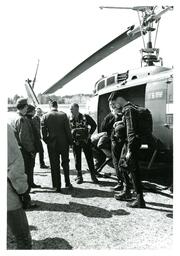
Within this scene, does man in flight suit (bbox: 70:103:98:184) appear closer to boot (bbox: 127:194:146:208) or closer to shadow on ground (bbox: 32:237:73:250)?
boot (bbox: 127:194:146:208)

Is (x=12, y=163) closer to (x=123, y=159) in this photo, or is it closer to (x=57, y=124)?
(x=123, y=159)

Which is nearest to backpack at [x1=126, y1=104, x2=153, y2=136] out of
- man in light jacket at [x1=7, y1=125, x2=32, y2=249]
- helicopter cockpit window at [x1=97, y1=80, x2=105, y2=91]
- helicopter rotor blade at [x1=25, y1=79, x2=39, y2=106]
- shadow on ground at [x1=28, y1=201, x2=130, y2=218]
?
shadow on ground at [x1=28, y1=201, x2=130, y2=218]

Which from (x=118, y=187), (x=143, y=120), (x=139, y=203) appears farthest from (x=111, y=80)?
(x=139, y=203)

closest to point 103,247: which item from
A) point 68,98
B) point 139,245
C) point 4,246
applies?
point 139,245

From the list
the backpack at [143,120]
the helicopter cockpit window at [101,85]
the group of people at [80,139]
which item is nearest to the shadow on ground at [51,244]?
the group of people at [80,139]

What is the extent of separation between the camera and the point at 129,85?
6.64 metres

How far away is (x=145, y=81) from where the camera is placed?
20.1 feet

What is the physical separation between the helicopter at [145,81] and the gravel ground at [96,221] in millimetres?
1328

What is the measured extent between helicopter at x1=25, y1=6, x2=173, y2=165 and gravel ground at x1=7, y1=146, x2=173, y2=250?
133 cm

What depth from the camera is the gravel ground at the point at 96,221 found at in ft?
11.6

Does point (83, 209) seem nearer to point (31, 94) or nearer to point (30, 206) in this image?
point (30, 206)

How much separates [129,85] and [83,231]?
3685 mm

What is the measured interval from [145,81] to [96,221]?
3111 millimetres

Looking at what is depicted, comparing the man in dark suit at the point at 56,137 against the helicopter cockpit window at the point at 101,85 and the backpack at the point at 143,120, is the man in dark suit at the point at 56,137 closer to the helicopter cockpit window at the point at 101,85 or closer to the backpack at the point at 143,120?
the backpack at the point at 143,120
